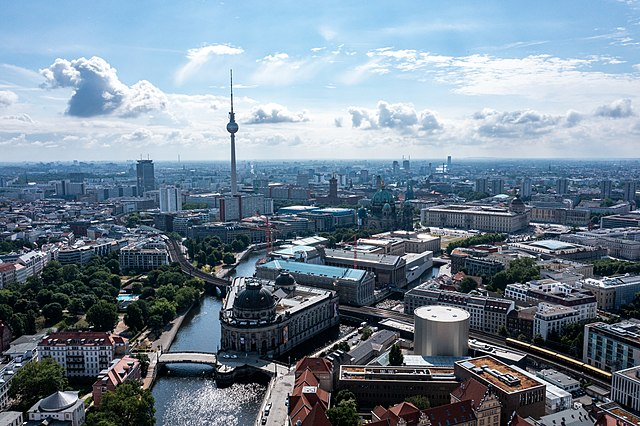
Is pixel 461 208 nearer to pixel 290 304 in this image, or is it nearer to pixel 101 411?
pixel 290 304

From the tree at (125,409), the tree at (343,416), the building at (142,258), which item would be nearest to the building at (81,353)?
the tree at (125,409)

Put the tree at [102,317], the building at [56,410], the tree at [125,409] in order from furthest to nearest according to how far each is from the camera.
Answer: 1. the tree at [102,317]
2. the building at [56,410]
3. the tree at [125,409]

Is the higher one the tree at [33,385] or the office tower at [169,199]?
the office tower at [169,199]

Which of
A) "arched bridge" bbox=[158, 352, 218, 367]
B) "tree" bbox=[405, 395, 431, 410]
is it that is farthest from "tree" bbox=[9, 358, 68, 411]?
"tree" bbox=[405, 395, 431, 410]

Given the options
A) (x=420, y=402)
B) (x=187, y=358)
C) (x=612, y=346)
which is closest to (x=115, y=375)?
(x=187, y=358)

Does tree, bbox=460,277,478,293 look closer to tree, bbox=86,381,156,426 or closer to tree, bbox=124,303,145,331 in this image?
tree, bbox=124,303,145,331

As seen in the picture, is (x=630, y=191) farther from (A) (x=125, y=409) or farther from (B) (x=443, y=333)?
(A) (x=125, y=409)

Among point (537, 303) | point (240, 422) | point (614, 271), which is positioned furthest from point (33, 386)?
point (614, 271)

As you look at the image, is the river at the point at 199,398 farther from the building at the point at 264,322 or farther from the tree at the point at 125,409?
the building at the point at 264,322
